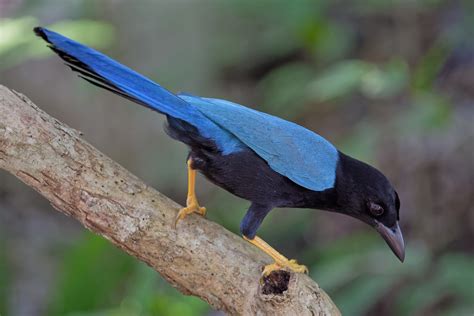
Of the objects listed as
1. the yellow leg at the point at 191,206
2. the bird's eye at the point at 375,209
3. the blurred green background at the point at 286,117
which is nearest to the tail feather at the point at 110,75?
the yellow leg at the point at 191,206

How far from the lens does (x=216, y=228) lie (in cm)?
287

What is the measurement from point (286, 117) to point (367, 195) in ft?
9.16

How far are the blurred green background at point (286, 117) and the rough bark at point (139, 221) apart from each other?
3.05 feet

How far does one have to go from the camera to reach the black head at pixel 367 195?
129 inches

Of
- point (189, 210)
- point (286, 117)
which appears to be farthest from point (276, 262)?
point (286, 117)

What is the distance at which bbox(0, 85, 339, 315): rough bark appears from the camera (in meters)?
2.65

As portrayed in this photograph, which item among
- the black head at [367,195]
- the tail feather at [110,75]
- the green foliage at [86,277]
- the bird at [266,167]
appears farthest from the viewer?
the green foliage at [86,277]

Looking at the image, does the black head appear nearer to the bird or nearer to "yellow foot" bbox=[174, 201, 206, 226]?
the bird

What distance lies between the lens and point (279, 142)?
319 centimetres

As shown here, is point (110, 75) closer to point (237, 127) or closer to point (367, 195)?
point (237, 127)

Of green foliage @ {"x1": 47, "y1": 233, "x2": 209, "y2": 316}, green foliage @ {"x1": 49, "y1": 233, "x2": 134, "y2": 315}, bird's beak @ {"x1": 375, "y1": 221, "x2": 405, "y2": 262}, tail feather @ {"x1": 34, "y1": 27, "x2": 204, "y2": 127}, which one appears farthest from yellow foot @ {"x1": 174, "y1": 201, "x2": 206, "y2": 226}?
green foliage @ {"x1": 49, "y1": 233, "x2": 134, "y2": 315}

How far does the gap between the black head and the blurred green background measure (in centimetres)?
78

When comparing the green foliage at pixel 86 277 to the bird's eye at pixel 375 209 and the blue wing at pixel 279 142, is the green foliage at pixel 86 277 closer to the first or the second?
the blue wing at pixel 279 142

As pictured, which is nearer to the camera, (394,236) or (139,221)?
(139,221)
